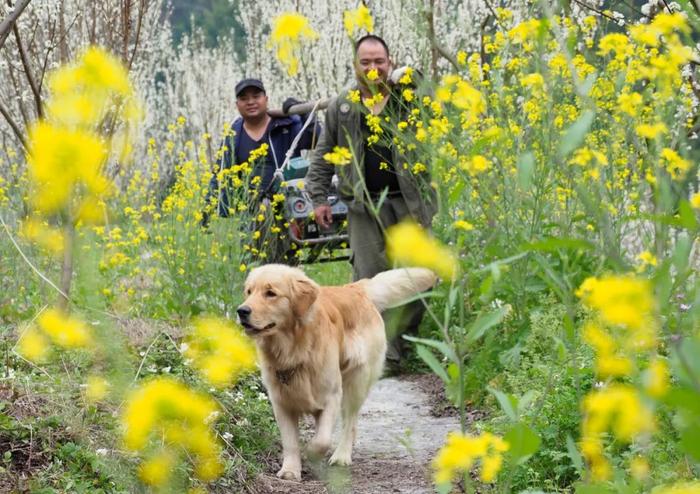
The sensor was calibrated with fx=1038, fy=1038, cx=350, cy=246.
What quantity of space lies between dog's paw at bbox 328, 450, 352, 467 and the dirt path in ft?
0.17

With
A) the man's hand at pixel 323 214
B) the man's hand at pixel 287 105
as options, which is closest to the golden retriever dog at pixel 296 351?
the man's hand at pixel 323 214

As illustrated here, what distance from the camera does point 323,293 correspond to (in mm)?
5406

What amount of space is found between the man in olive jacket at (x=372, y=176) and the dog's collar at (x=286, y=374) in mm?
1729

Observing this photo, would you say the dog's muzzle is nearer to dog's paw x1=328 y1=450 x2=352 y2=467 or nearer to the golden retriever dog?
the golden retriever dog

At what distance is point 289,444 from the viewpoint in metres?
4.92

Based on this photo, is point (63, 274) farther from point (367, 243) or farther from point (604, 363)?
point (367, 243)

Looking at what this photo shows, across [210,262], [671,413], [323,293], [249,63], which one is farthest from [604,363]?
[249,63]

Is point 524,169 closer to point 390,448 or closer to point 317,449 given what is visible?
point 317,449

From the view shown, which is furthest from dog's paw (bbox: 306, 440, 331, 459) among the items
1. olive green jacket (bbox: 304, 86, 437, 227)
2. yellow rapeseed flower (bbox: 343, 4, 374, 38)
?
yellow rapeseed flower (bbox: 343, 4, 374, 38)

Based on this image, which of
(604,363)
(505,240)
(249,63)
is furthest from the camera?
(249,63)

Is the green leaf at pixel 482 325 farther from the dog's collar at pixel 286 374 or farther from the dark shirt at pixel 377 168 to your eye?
the dark shirt at pixel 377 168

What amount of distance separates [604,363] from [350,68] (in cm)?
1393

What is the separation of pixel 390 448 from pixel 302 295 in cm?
110

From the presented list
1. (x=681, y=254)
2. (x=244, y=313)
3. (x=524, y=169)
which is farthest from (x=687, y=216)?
(x=244, y=313)
